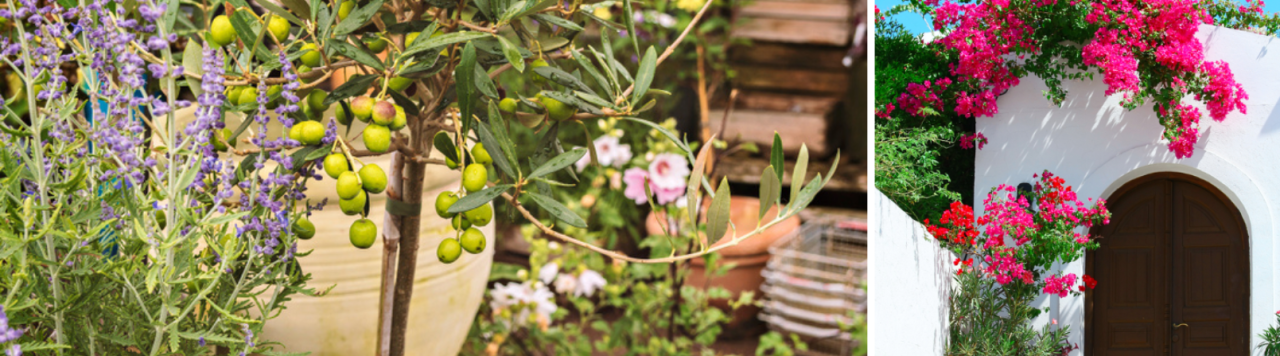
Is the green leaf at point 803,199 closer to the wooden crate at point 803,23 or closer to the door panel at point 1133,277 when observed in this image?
the wooden crate at point 803,23

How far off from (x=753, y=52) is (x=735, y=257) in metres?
0.55

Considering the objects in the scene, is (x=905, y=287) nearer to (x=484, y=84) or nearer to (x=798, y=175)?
(x=798, y=175)

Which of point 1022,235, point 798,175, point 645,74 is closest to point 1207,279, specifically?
point 1022,235

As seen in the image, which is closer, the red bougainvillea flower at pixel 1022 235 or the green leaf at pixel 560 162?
the green leaf at pixel 560 162

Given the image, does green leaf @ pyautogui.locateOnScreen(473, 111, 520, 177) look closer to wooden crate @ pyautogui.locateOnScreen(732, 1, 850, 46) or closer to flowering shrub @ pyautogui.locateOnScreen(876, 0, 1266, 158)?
wooden crate @ pyautogui.locateOnScreen(732, 1, 850, 46)

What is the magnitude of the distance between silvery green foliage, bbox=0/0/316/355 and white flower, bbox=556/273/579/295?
113 centimetres

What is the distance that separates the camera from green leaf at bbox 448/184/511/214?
2.23 feet

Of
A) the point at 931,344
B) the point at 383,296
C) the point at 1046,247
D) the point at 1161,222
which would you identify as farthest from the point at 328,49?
the point at 1161,222

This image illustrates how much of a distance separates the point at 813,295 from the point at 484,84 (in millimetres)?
1361

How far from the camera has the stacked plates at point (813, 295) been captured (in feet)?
6.21

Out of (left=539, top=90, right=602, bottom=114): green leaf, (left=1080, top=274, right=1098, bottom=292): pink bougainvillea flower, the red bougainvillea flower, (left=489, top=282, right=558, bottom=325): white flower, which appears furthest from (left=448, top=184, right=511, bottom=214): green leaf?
(left=1080, top=274, right=1098, bottom=292): pink bougainvillea flower

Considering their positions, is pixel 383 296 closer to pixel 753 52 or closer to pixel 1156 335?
pixel 753 52

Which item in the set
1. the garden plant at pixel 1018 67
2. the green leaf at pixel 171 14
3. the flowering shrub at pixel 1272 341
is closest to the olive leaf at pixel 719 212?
the green leaf at pixel 171 14

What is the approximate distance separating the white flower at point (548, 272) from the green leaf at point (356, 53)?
1172mm
